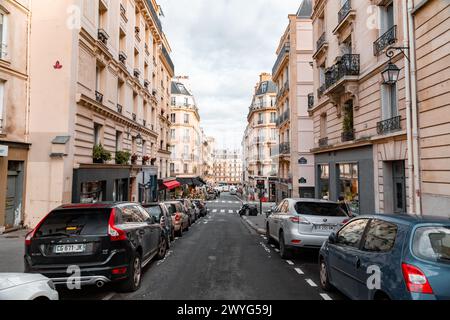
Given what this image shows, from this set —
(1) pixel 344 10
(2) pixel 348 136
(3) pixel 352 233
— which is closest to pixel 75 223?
(3) pixel 352 233

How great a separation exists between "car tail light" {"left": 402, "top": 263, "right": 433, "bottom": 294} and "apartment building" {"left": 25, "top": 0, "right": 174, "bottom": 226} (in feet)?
39.9

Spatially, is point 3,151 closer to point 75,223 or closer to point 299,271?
point 75,223

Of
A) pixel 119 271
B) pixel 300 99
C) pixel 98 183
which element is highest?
pixel 300 99

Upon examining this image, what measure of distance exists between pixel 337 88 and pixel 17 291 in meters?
14.5

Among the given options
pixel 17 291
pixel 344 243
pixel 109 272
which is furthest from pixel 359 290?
pixel 17 291

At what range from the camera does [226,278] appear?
20.1ft

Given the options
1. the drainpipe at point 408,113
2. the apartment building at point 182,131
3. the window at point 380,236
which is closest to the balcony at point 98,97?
the drainpipe at point 408,113

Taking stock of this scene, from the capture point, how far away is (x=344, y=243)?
16.5 ft

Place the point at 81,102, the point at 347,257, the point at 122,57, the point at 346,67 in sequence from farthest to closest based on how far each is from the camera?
the point at 122,57
the point at 346,67
the point at 81,102
the point at 347,257

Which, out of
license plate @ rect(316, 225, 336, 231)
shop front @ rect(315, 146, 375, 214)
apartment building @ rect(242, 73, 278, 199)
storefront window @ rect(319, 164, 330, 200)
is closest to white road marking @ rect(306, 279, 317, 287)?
license plate @ rect(316, 225, 336, 231)

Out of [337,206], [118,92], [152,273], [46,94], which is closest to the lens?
[152,273]

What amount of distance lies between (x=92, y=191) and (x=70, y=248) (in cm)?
1071

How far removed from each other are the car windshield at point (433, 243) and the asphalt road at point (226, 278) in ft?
7.31
